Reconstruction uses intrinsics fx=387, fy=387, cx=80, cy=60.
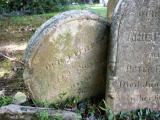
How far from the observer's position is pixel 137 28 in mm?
4438

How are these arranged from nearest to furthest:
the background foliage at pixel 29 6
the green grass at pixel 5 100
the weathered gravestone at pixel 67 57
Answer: the weathered gravestone at pixel 67 57
the green grass at pixel 5 100
the background foliage at pixel 29 6

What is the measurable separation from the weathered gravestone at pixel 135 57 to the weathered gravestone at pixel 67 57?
33 cm

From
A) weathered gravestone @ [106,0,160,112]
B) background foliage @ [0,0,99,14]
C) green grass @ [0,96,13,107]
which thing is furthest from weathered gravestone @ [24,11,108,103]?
background foliage @ [0,0,99,14]

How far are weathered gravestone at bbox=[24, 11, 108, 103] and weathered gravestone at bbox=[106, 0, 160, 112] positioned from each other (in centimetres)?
33

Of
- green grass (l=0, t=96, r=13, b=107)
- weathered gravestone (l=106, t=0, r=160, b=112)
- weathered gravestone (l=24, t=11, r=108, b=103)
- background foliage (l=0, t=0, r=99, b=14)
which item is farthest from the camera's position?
Result: background foliage (l=0, t=0, r=99, b=14)

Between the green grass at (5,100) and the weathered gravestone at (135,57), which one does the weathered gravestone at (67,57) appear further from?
the green grass at (5,100)

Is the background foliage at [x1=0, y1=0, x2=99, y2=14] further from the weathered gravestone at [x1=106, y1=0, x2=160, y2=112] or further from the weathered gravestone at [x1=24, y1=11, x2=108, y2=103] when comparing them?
the weathered gravestone at [x1=106, y1=0, x2=160, y2=112]

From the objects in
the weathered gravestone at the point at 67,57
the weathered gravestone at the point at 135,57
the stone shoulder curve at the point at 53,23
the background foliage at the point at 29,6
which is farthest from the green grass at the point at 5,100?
the background foliage at the point at 29,6

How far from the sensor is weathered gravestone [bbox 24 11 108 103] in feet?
14.8

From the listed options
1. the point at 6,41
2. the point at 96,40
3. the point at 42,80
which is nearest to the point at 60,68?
the point at 42,80

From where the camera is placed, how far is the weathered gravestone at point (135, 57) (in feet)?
14.3

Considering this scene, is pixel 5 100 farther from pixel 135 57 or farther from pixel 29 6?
pixel 29 6

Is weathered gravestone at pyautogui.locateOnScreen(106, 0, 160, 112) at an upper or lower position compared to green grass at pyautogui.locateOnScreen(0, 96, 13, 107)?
upper

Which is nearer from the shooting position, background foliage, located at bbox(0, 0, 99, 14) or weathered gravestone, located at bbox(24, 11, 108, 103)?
weathered gravestone, located at bbox(24, 11, 108, 103)
